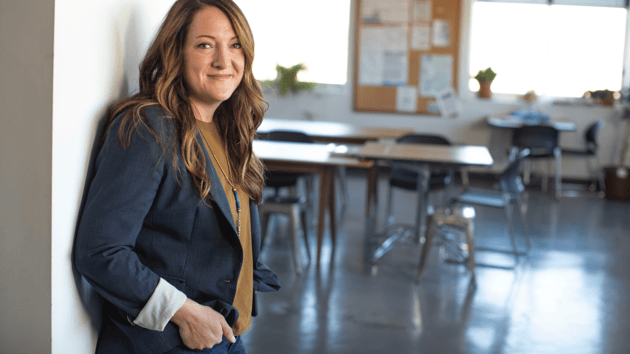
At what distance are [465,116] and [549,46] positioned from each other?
4.81 ft

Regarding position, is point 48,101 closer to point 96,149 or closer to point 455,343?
point 96,149

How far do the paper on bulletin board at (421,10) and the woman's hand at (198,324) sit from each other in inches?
280

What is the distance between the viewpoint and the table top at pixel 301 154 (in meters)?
3.86

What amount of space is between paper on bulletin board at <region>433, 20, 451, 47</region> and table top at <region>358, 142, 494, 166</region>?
350 centimetres

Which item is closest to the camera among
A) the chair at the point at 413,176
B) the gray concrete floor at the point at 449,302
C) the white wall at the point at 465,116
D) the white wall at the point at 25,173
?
the white wall at the point at 25,173

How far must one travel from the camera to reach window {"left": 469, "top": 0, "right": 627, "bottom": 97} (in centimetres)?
764

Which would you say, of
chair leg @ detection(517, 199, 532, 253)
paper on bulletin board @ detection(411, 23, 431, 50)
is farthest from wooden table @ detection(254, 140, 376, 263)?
paper on bulletin board @ detection(411, 23, 431, 50)

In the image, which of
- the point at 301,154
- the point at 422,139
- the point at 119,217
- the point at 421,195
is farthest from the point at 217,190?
the point at 422,139

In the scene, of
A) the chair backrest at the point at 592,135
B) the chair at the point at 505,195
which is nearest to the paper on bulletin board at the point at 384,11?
the chair backrest at the point at 592,135

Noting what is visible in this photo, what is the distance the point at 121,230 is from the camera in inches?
39.6

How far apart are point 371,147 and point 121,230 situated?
3.50 metres

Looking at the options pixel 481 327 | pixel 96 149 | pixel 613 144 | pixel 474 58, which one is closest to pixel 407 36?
pixel 474 58

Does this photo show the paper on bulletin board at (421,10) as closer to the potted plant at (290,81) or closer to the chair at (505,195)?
the potted plant at (290,81)

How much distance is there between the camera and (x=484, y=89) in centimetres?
770
